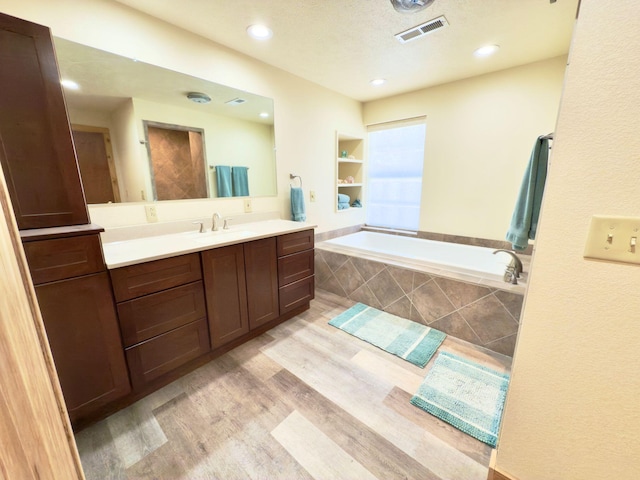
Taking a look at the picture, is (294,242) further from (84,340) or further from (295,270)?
(84,340)

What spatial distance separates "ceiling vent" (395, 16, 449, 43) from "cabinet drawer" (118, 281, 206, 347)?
2.26 metres

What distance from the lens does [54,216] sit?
3.77 feet

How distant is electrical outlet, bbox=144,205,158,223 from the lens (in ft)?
5.82

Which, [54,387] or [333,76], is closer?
[54,387]

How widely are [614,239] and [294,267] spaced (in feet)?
6.04

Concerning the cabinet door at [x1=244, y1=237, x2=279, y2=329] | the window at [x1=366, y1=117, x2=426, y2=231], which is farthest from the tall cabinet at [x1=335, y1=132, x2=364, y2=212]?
the cabinet door at [x1=244, y1=237, x2=279, y2=329]

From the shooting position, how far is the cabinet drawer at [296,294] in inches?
84.4

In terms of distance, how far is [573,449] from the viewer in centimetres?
84

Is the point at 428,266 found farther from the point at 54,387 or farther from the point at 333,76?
the point at 54,387

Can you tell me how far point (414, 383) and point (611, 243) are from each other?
127cm

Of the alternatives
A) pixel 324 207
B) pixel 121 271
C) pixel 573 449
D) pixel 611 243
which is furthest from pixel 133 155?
pixel 573 449

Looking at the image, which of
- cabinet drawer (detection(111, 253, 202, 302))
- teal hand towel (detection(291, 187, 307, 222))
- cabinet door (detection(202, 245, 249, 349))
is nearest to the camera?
cabinet drawer (detection(111, 253, 202, 302))

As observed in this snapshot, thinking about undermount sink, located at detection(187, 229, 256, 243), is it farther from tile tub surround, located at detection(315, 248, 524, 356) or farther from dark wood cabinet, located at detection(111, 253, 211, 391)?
tile tub surround, located at detection(315, 248, 524, 356)

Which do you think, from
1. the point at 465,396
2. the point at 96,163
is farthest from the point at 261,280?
the point at 465,396
